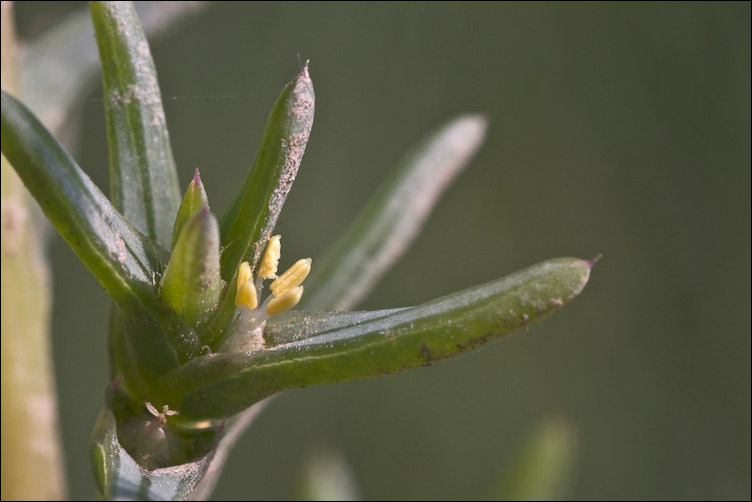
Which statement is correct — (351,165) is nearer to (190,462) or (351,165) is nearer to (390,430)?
(390,430)

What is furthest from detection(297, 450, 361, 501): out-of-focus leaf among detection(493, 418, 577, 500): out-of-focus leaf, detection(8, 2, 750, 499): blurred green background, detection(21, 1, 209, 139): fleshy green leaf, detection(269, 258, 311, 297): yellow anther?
detection(8, 2, 750, 499): blurred green background

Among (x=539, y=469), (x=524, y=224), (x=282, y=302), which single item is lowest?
(x=524, y=224)

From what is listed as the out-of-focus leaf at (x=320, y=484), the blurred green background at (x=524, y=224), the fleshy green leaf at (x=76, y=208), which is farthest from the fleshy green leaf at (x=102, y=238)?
the blurred green background at (x=524, y=224)

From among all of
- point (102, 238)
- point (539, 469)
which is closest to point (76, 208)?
point (102, 238)

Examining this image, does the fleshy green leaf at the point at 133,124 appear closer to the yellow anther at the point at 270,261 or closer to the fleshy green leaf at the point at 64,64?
the yellow anther at the point at 270,261

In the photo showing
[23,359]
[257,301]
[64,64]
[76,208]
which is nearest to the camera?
[76,208]

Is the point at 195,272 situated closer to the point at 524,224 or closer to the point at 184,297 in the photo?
the point at 184,297

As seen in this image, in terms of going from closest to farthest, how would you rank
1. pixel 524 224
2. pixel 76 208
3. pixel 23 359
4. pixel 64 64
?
1. pixel 76 208
2. pixel 23 359
3. pixel 64 64
4. pixel 524 224
